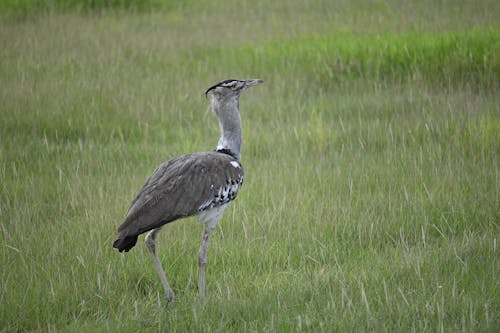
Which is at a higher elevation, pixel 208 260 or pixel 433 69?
pixel 433 69

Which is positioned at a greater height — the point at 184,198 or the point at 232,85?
the point at 232,85

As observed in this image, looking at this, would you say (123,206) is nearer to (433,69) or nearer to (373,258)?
(373,258)

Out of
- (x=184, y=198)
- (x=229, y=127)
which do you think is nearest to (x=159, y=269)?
(x=184, y=198)

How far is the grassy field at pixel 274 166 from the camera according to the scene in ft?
11.8

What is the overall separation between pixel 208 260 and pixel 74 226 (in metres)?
0.90

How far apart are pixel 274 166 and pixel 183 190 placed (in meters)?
1.93

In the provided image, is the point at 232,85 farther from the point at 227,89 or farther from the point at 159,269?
the point at 159,269

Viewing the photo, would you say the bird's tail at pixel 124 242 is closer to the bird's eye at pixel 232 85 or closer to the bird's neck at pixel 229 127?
the bird's neck at pixel 229 127

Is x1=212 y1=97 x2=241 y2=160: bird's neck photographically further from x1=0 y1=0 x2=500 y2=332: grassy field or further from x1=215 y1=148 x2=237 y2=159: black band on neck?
x1=0 y1=0 x2=500 y2=332: grassy field

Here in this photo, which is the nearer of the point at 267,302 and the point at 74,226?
the point at 267,302

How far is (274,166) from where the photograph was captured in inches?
224

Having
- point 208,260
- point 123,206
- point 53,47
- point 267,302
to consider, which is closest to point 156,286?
point 208,260

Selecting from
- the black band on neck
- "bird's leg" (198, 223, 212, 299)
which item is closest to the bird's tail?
"bird's leg" (198, 223, 212, 299)

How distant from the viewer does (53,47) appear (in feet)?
29.8
